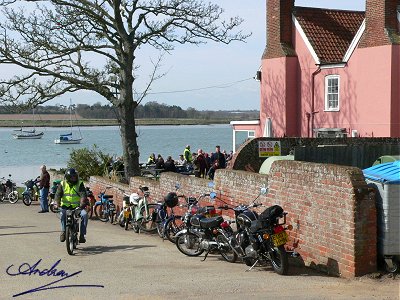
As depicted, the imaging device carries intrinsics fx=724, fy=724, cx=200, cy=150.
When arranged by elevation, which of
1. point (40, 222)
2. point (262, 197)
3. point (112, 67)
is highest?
point (112, 67)

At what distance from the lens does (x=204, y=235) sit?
13.3 m

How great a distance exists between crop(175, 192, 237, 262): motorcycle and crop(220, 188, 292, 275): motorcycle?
0.42 metres

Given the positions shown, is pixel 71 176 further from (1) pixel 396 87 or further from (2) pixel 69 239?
(1) pixel 396 87

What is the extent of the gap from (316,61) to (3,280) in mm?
24074

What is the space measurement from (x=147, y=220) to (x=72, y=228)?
3585 mm

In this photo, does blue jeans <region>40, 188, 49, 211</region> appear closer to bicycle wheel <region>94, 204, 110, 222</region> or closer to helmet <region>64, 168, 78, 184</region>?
bicycle wheel <region>94, 204, 110, 222</region>

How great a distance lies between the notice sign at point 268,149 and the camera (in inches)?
779

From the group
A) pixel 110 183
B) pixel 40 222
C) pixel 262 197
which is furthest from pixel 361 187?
pixel 110 183

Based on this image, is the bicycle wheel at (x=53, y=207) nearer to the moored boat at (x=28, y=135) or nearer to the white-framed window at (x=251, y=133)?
the white-framed window at (x=251, y=133)

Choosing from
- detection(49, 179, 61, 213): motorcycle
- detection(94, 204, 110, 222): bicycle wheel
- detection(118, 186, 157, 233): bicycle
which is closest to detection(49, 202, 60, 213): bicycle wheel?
detection(49, 179, 61, 213): motorcycle

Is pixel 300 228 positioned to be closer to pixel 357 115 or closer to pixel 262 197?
pixel 262 197

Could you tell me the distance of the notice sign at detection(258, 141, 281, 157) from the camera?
64.9 ft

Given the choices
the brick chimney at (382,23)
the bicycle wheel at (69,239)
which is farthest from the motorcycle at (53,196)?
the brick chimney at (382,23)

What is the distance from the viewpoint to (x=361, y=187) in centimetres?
1070
